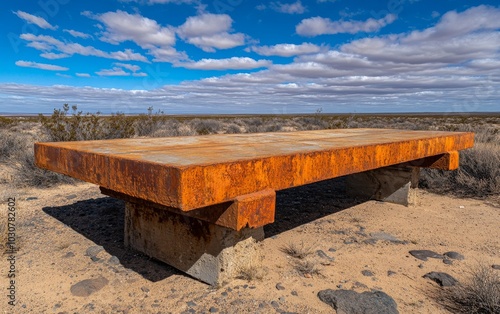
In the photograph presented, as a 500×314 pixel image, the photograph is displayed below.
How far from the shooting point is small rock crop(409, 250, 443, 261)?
3594 mm

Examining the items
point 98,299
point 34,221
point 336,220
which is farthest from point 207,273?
point 34,221

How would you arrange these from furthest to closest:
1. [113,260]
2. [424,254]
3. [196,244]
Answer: [424,254] < [113,260] < [196,244]

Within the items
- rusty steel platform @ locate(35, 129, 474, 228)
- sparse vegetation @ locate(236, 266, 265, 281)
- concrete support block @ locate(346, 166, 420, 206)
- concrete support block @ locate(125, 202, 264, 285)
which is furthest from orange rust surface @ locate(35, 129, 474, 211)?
concrete support block @ locate(346, 166, 420, 206)

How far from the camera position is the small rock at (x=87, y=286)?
2795 mm

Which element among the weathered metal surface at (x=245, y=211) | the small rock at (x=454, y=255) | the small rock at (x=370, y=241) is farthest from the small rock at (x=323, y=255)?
the weathered metal surface at (x=245, y=211)

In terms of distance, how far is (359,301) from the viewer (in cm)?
265

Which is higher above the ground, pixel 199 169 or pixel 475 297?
pixel 199 169

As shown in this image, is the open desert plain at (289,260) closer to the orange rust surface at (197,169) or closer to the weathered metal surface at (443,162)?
the weathered metal surface at (443,162)

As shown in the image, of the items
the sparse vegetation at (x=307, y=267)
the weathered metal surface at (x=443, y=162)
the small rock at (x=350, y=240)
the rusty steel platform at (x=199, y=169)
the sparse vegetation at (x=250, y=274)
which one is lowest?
the small rock at (x=350, y=240)

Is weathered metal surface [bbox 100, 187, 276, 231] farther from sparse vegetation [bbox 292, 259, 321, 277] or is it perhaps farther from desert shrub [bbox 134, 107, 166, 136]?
desert shrub [bbox 134, 107, 166, 136]

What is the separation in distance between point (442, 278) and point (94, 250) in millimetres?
3201

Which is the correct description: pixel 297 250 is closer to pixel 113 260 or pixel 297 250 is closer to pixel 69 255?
pixel 113 260

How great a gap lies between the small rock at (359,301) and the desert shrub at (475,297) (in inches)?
17.5

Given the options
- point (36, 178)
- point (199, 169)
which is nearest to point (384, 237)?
point (199, 169)
